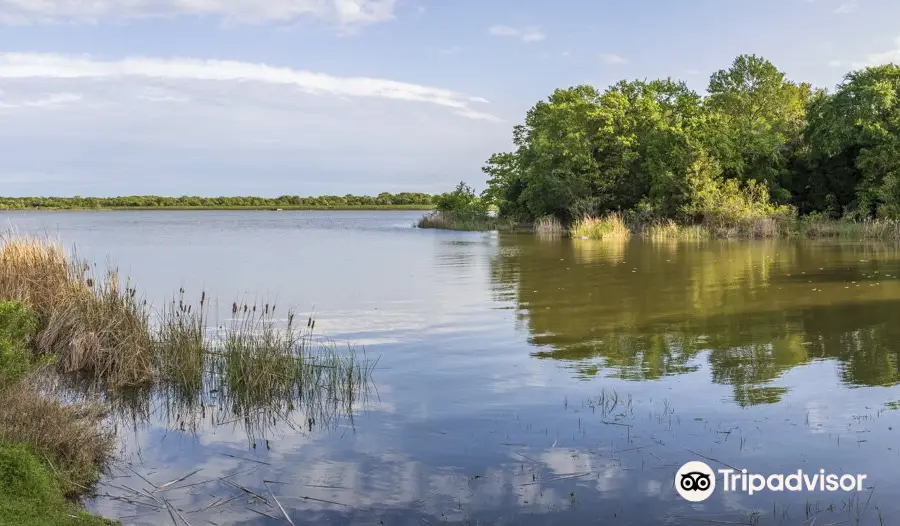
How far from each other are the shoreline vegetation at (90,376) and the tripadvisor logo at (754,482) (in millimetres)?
4115

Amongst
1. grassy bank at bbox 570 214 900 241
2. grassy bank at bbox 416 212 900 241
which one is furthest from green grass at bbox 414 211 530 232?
grassy bank at bbox 570 214 900 241

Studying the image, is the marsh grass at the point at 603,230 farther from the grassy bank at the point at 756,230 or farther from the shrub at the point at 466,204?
the shrub at the point at 466,204

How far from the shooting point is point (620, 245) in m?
39.8

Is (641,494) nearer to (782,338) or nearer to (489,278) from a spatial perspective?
(782,338)

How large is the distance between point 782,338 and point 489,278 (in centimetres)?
1249

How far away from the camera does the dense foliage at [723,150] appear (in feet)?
142

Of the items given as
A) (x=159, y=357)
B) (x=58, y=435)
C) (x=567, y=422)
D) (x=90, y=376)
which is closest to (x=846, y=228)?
(x=567, y=422)

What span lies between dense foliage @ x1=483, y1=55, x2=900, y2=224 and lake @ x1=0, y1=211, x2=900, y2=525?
27.6 metres

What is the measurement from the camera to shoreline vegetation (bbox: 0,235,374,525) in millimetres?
6469

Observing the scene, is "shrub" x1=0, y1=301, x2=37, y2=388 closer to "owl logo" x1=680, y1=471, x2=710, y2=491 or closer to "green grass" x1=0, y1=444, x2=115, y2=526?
"green grass" x1=0, y1=444, x2=115, y2=526

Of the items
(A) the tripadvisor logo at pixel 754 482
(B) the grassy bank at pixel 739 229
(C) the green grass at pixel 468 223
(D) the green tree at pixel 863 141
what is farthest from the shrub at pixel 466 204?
(A) the tripadvisor logo at pixel 754 482

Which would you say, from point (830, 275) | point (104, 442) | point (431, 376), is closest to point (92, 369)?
point (104, 442)

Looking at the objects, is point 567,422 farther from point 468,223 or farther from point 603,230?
point 468,223

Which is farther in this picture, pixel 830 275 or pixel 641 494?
pixel 830 275
